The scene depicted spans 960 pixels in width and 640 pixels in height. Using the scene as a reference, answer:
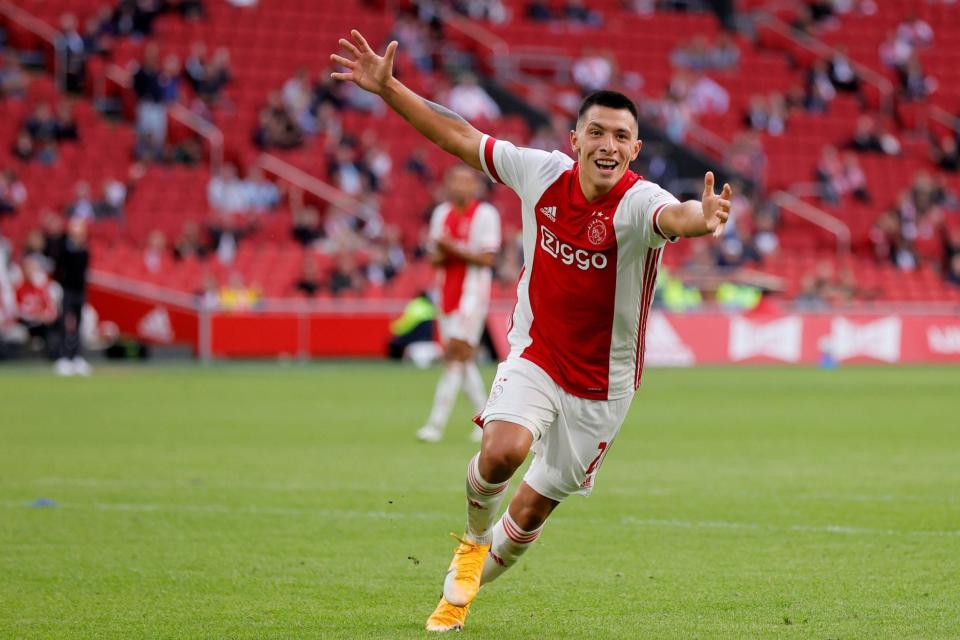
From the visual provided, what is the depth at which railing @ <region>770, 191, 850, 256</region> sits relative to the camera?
35.5 m

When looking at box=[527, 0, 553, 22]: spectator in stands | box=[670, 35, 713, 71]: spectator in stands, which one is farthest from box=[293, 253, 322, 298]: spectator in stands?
box=[670, 35, 713, 71]: spectator in stands

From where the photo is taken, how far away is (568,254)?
6.30m

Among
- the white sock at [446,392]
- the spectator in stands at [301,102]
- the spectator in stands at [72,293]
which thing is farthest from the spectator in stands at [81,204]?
the white sock at [446,392]

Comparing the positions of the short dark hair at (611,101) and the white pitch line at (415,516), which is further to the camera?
the white pitch line at (415,516)

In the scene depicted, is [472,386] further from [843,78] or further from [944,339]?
[843,78]

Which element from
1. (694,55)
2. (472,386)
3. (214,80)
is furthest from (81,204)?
(694,55)

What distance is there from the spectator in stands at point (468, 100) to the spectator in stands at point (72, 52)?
7806mm

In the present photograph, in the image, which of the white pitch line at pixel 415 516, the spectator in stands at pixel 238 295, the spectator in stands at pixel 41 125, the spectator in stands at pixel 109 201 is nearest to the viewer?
the white pitch line at pixel 415 516

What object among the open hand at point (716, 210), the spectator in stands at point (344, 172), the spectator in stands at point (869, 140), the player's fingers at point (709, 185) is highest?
the player's fingers at point (709, 185)

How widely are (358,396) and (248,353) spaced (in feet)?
25.5

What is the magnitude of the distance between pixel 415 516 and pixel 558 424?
322 centimetres

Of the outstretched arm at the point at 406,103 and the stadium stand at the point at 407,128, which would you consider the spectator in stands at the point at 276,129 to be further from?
the outstretched arm at the point at 406,103

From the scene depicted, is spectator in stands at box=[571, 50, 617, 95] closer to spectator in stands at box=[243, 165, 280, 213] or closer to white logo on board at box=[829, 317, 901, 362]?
spectator in stands at box=[243, 165, 280, 213]

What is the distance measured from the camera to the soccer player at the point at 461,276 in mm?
14195
